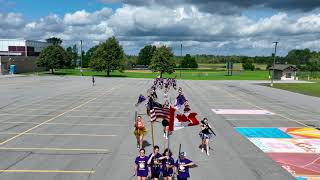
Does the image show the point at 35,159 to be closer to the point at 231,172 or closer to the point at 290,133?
the point at 231,172

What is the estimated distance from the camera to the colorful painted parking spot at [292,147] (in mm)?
15352

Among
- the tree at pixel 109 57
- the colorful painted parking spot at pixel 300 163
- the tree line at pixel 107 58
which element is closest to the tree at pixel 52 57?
the tree line at pixel 107 58

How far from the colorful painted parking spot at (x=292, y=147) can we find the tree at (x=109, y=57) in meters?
77.9

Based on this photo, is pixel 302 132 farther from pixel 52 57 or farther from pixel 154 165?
pixel 52 57

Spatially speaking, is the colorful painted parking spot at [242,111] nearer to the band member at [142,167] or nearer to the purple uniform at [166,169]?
the purple uniform at [166,169]

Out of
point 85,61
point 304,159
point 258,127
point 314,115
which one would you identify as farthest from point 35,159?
point 85,61

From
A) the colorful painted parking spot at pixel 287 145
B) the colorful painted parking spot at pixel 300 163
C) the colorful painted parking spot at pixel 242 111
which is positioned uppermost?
the colorful painted parking spot at pixel 242 111

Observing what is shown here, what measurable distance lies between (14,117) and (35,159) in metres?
12.7

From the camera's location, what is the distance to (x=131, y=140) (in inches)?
776

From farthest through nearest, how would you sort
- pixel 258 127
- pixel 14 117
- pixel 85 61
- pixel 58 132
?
1. pixel 85 61
2. pixel 14 117
3. pixel 258 127
4. pixel 58 132

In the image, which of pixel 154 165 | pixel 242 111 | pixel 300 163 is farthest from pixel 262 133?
pixel 154 165

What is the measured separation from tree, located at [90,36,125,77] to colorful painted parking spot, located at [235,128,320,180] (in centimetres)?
7789

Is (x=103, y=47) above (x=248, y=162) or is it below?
above

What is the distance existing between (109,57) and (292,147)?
3281 inches
